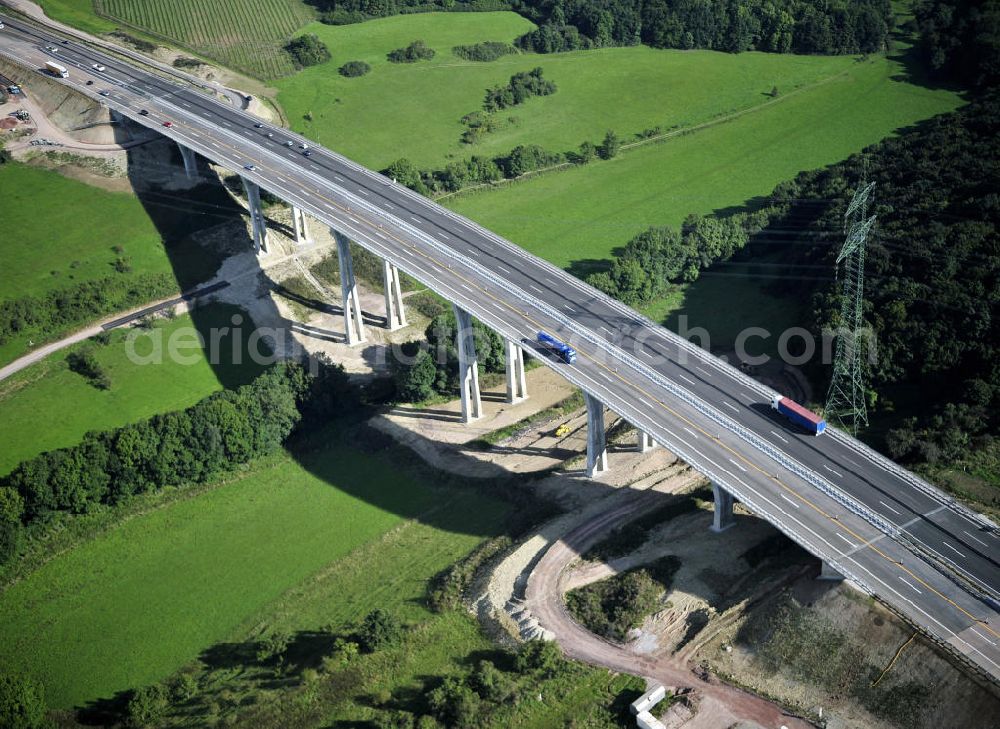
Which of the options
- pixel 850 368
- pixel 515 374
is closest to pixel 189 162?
pixel 515 374

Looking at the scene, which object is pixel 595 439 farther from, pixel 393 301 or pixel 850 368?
pixel 393 301

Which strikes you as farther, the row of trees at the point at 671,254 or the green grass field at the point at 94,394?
the row of trees at the point at 671,254

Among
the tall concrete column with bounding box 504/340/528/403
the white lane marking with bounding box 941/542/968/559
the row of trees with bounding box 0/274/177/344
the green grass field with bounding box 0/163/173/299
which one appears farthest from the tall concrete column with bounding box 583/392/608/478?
the green grass field with bounding box 0/163/173/299

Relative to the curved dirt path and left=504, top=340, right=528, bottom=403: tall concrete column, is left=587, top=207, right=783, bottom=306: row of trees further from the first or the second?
the curved dirt path

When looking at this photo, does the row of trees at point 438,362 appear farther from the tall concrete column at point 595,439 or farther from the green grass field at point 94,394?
the tall concrete column at point 595,439

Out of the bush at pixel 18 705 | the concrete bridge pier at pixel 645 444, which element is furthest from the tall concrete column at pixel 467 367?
the bush at pixel 18 705

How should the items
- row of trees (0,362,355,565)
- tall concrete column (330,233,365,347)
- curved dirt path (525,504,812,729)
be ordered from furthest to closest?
tall concrete column (330,233,365,347), row of trees (0,362,355,565), curved dirt path (525,504,812,729)
